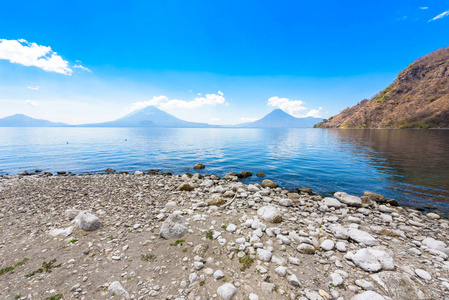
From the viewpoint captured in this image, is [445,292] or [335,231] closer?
[445,292]

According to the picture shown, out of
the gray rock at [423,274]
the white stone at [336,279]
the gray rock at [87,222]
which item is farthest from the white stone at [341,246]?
the gray rock at [87,222]

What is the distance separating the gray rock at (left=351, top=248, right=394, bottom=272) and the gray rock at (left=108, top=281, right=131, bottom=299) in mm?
7176

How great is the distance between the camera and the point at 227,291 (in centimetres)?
458

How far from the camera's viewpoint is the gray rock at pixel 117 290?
461 cm

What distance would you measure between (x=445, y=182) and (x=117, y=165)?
40.5m

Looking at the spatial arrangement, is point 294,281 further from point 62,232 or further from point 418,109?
point 418,109

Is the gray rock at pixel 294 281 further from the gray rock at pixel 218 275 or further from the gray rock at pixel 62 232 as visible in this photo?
the gray rock at pixel 62 232

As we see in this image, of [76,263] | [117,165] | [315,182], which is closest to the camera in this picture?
[76,263]

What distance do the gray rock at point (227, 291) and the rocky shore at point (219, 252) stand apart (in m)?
0.02

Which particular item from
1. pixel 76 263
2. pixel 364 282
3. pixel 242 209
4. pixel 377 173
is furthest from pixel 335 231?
pixel 377 173

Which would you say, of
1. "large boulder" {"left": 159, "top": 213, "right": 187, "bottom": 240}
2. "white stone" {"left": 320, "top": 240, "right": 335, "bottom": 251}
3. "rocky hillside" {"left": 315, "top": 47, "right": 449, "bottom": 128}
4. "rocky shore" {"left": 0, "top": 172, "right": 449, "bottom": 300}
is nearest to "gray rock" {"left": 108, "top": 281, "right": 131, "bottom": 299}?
"rocky shore" {"left": 0, "top": 172, "right": 449, "bottom": 300}

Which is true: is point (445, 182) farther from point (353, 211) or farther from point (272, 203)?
point (272, 203)

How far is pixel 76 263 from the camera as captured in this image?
19.0 ft

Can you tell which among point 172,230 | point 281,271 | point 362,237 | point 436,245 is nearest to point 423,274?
point 362,237
